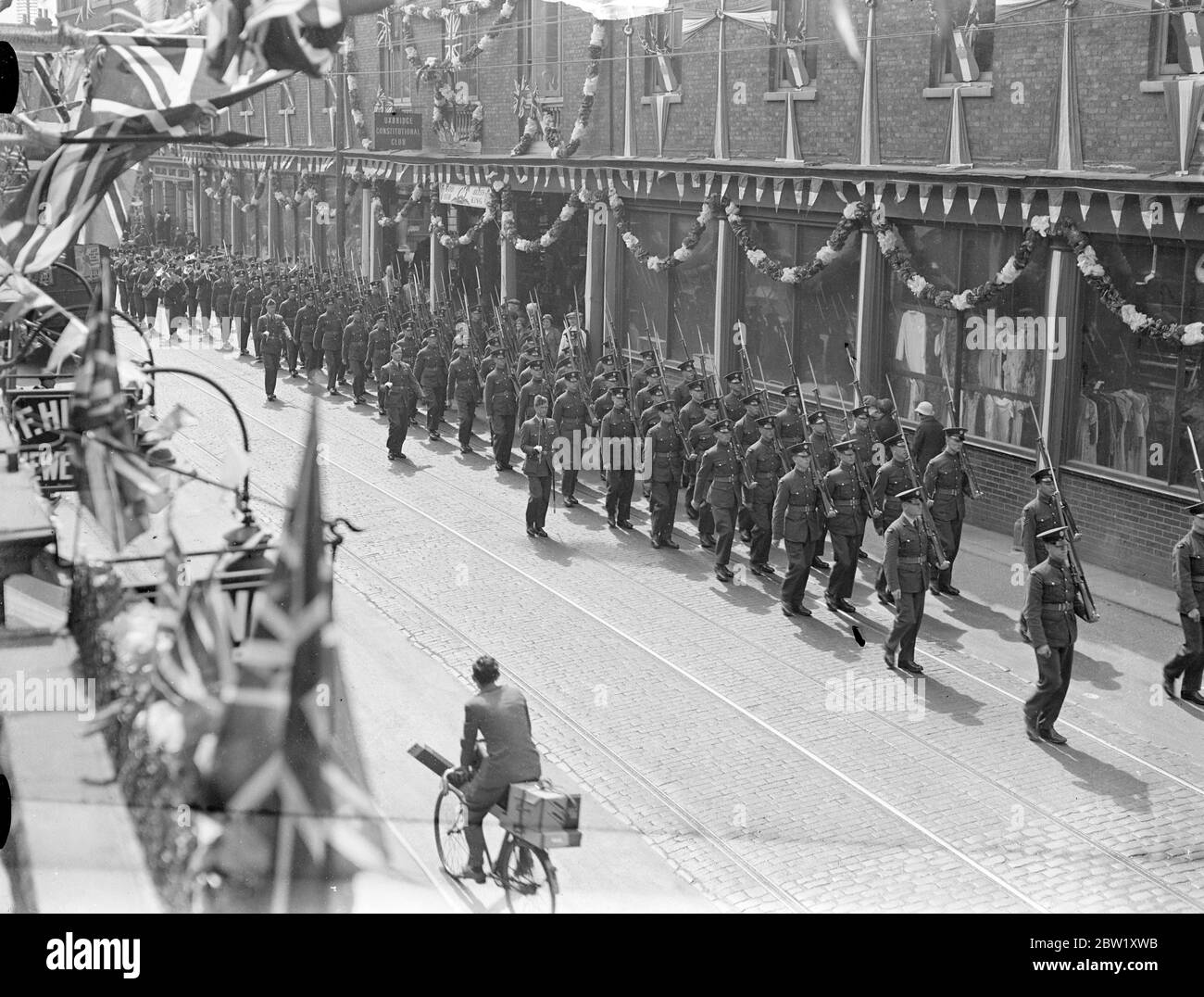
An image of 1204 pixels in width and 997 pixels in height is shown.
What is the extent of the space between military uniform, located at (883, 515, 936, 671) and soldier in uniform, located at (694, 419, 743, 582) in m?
2.86

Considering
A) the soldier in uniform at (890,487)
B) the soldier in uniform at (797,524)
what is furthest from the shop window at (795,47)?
the soldier in uniform at (797,524)

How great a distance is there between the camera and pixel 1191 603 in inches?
473

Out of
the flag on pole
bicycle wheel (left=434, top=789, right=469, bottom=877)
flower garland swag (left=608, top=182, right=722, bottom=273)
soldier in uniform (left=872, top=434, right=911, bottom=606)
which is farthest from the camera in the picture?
flower garland swag (left=608, top=182, right=722, bottom=273)

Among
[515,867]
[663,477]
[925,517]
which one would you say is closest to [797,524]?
[925,517]

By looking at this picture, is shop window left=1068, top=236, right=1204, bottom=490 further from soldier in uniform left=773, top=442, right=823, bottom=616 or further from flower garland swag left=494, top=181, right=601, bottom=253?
flower garland swag left=494, top=181, right=601, bottom=253

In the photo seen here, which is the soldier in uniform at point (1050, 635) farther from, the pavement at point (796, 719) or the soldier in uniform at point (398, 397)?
the soldier in uniform at point (398, 397)

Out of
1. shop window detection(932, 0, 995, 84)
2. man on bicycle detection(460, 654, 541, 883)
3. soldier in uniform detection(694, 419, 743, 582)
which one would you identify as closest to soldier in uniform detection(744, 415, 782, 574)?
soldier in uniform detection(694, 419, 743, 582)

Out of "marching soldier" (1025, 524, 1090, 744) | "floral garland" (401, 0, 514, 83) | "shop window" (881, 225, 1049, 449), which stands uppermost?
"floral garland" (401, 0, 514, 83)

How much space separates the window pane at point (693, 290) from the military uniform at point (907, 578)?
10.7 m

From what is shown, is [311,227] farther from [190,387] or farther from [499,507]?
[499,507]

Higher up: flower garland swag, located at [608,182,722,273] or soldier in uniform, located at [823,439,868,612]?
flower garland swag, located at [608,182,722,273]

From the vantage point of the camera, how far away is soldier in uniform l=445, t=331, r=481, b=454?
21000 mm

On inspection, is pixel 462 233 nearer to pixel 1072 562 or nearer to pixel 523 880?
pixel 1072 562
